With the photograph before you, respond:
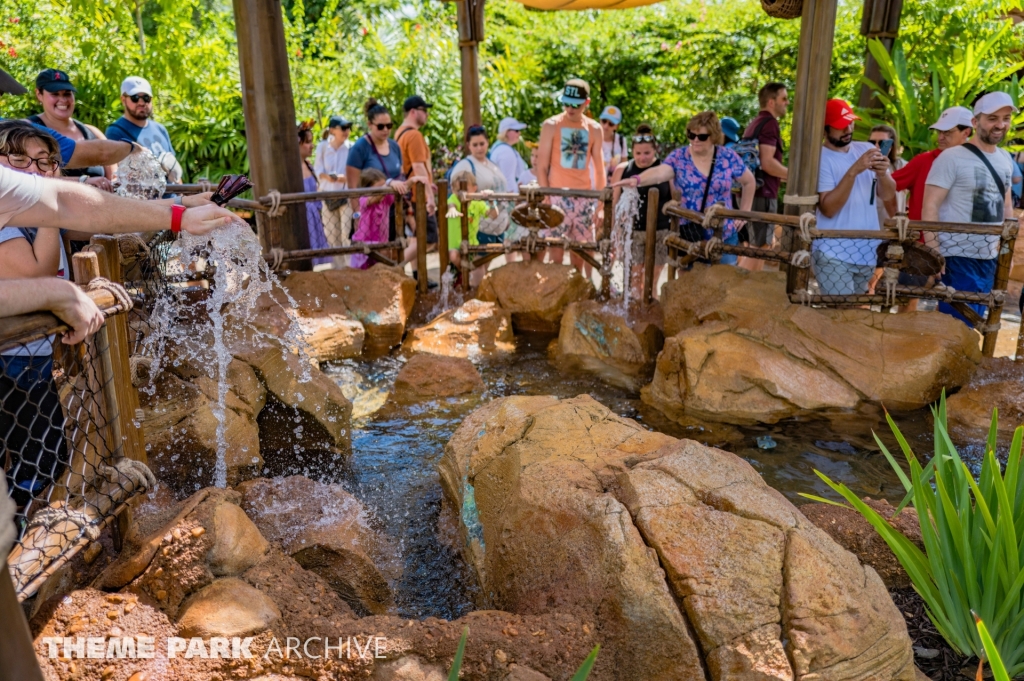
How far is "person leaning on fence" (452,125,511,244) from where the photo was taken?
7340mm

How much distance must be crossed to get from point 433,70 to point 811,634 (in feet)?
42.8

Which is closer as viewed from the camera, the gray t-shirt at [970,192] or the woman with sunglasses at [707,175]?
the gray t-shirt at [970,192]

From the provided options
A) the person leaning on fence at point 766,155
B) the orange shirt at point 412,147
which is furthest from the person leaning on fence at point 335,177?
the person leaning on fence at point 766,155

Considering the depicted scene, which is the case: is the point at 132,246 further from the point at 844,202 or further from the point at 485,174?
the point at 844,202

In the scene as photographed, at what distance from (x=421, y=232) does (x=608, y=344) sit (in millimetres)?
2075

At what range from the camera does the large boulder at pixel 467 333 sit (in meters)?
6.38

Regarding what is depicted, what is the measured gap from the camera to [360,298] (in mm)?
6402

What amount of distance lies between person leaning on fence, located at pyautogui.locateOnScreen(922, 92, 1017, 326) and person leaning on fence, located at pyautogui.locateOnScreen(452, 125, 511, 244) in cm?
338

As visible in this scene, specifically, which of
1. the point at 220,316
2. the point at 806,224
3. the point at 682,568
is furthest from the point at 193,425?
the point at 806,224

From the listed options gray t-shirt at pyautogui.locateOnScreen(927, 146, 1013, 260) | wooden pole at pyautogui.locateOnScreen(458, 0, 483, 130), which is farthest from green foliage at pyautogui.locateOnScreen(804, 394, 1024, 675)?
wooden pole at pyautogui.locateOnScreen(458, 0, 483, 130)

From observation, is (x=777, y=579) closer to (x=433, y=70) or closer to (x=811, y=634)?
(x=811, y=634)

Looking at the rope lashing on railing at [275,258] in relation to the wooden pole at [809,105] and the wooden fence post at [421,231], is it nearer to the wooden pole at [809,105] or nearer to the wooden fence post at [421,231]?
the wooden fence post at [421,231]

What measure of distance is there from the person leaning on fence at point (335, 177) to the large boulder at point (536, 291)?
1422mm

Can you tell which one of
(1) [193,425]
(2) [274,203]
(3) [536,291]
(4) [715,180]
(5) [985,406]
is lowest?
(5) [985,406]
